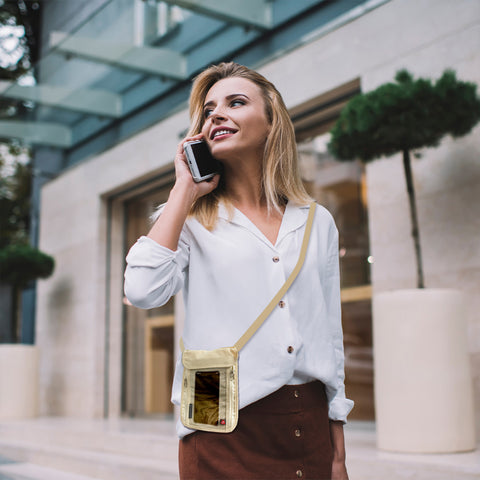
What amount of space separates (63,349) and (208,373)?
914 centimetres

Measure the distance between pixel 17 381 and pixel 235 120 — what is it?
8.22 metres

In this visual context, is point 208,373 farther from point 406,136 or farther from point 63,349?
point 63,349

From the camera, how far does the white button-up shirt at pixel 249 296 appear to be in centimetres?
132

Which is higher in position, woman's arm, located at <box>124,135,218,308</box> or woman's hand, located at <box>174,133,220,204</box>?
woman's hand, located at <box>174,133,220,204</box>

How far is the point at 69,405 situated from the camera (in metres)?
9.64

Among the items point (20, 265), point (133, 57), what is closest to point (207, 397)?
point (133, 57)

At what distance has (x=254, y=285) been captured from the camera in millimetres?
1366

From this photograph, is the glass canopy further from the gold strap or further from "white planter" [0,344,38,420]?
the gold strap

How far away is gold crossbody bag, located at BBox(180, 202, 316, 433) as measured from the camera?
4.31 ft

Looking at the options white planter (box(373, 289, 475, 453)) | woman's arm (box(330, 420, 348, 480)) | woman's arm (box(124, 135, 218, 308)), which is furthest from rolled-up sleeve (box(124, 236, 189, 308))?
white planter (box(373, 289, 475, 453))

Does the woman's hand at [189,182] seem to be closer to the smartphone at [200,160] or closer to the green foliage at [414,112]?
the smartphone at [200,160]

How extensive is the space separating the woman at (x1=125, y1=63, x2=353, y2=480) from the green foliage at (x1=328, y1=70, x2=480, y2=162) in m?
2.91

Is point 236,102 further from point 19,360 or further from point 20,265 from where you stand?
point 20,265

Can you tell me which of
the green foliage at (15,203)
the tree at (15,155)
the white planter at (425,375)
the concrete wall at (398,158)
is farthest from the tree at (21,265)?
the white planter at (425,375)
